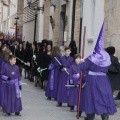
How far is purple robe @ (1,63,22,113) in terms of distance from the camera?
461 inches

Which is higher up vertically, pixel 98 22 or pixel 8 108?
pixel 98 22

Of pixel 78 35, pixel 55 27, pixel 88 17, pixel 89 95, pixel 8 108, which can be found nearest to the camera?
pixel 89 95

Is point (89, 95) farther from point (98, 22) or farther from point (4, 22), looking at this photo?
point (4, 22)

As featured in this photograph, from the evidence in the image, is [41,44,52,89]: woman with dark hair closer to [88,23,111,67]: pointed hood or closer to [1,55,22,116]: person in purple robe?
[1,55,22,116]: person in purple robe

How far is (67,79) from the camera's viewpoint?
13.9m

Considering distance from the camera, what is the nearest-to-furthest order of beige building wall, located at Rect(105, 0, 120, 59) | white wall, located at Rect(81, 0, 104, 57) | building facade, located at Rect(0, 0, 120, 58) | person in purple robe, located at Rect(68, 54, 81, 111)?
person in purple robe, located at Rect(68, 54, 81, 111), beige building wall, located at Rect(105, 0, 120, 59), building facade, located at Rect(0, 0, 120, 58), white wall, located at Rect(81, 0, 104, 57)

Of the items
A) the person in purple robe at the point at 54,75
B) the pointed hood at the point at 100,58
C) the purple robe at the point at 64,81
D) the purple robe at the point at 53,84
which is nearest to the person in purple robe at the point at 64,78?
the purple robe at the point at 64,81

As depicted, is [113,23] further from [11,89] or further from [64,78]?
[11,89]

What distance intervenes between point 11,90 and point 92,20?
33.0ft

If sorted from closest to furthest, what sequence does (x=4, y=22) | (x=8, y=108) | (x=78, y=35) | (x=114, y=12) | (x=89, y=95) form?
1. (x=89, y=95)
2. (x=8, y=108)
3. (x=114, y=12)
4. (x=78, y=35)
5. (x=4, y=22)

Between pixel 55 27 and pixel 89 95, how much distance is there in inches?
790

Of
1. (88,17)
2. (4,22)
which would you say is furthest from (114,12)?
(4,22)

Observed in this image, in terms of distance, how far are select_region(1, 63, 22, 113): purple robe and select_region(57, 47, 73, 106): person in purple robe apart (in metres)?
2.25

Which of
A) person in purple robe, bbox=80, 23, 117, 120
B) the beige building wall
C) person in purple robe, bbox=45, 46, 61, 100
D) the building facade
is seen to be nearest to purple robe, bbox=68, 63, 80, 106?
the building facade
